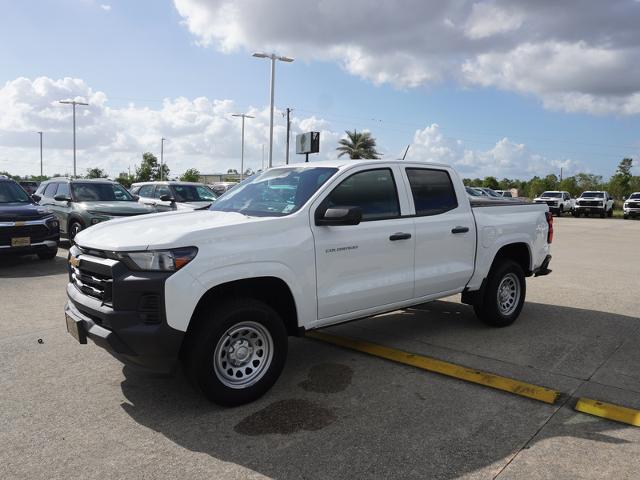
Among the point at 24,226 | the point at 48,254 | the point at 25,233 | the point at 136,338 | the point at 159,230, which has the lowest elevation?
the point at 48,254

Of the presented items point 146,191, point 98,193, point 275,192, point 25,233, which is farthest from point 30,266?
point 275,192

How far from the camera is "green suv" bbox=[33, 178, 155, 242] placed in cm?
1188

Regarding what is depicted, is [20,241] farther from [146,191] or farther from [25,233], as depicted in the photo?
[146,191]

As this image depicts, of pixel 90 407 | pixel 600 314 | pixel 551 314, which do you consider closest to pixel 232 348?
pixel 90 407

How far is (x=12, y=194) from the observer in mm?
10961

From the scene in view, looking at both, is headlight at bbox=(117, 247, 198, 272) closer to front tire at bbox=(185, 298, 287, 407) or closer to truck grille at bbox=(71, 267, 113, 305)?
truck grille at bbox=(71, 267, 113, 305)

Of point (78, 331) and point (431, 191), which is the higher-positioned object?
point (431, 191)

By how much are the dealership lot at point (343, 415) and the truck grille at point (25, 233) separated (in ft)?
14.2

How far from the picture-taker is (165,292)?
3490mm

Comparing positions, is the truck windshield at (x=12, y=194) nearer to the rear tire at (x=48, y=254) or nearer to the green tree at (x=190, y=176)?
the rear tire at (x=48, y=254)

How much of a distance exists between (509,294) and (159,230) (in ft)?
13.9

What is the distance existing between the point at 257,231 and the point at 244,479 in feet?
5.62

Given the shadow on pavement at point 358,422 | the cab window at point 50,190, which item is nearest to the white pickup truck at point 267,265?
the shadow on pavement at point 358,422

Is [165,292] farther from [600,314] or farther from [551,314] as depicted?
[600,314]
